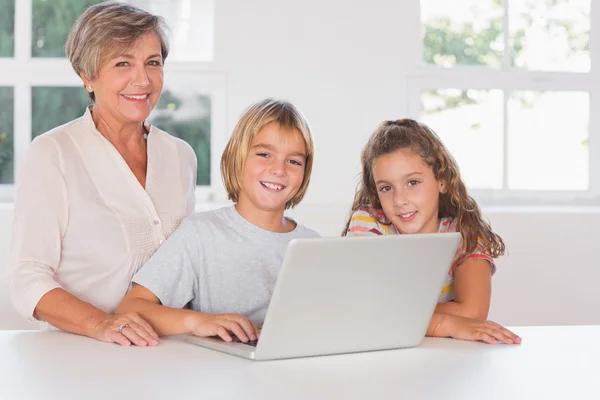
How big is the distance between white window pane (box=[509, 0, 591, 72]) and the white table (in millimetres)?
2663

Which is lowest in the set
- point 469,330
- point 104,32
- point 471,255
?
point 469,330

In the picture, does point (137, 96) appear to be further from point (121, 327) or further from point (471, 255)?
point (471, 255)

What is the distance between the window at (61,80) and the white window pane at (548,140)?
1.37 m

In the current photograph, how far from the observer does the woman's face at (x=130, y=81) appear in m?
2.16

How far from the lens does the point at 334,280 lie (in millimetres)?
1514

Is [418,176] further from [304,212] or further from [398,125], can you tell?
[304,212]

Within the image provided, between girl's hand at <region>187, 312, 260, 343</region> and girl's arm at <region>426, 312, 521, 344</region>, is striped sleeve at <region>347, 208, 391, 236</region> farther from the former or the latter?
girl's hand at <region>187, 312, 260, 343</region>

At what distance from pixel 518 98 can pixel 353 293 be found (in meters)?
2.90

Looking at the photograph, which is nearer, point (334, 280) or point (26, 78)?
point (334, 280)

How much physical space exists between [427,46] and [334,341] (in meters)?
2.75

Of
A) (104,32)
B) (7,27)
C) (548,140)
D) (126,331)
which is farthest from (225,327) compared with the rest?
(548,140)

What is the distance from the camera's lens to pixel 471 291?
2.12 meters

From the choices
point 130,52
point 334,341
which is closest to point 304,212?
point 130,52

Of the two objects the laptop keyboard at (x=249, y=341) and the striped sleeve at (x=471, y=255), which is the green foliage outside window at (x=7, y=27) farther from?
the laptop keyboard at (x=249, y=341)
